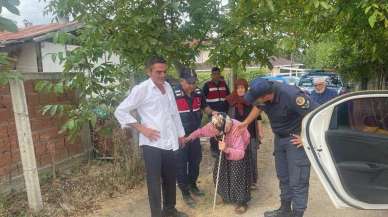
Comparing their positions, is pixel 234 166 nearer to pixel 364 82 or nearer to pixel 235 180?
pixel 235 180

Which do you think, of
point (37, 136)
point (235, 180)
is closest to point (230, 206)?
point (235, 180)

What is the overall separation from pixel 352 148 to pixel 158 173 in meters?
1.88

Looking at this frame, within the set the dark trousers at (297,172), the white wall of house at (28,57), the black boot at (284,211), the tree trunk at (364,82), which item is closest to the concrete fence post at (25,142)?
the black boot at (284,211)

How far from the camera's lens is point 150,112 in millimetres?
4152

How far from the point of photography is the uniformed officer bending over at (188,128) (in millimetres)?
5039

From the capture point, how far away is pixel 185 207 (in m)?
4.97

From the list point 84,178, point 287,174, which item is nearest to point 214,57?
point 287,174

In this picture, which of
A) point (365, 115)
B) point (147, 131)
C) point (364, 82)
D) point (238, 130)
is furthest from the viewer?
point (364, 82)

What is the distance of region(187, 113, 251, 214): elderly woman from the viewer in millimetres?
4656

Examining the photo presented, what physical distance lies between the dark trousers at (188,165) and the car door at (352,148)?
1763 millimetres

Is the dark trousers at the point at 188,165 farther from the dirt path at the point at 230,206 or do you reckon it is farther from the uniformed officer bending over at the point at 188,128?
the dirt path at the point at 230,206

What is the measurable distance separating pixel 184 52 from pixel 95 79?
125 cm

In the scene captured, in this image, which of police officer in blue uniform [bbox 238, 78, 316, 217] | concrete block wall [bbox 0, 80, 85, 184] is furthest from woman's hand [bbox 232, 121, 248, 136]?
concrete block wall [bbox 0, 80, 85, 184]

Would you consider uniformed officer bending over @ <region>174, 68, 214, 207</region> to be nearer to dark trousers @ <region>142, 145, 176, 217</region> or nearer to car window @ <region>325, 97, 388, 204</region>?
dark trousers @ <region>142, 145, 176, 217</region>
